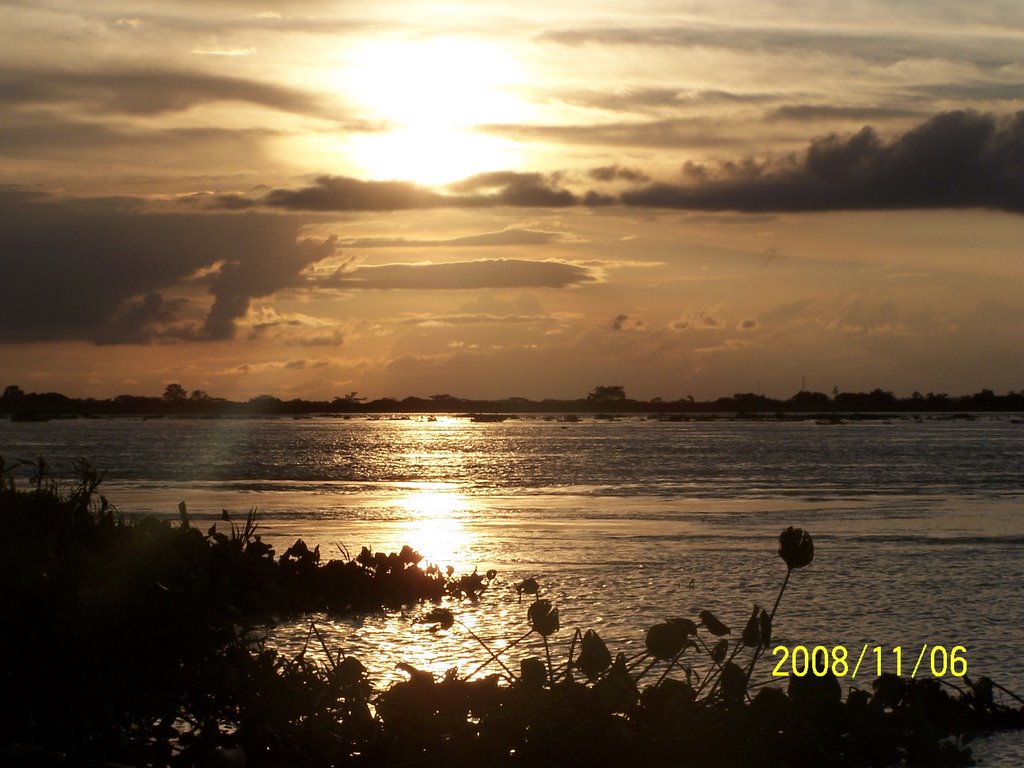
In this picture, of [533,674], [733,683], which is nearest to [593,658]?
[533,674]

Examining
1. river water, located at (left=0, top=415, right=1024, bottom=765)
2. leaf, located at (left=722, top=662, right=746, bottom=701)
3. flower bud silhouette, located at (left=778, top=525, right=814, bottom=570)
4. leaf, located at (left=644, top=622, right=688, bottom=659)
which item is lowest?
river water, located at (left=0, top=415, right=1024, bottom=765)

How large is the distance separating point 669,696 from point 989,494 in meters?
32.2

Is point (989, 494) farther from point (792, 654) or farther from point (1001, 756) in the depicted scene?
point (1001, 756)

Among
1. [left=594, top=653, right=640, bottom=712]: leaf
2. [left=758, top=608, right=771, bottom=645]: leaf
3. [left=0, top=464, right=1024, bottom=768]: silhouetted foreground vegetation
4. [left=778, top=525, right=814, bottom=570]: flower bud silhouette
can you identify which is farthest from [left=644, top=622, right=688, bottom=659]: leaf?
[left=778, top=525, right=814, bottom=570]: flower bud silhouette

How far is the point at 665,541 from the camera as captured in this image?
22828 mm

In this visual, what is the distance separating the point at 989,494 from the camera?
1459 inches

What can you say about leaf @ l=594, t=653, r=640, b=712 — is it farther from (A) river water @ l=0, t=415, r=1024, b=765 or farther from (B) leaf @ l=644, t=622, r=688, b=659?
(A) river water @ l=0, t=415, r=1024, b=765
